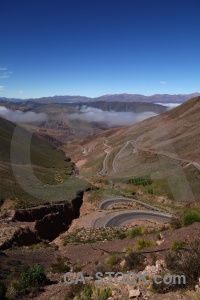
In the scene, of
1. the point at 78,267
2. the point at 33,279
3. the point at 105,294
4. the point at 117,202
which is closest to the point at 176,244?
the point at 105,294

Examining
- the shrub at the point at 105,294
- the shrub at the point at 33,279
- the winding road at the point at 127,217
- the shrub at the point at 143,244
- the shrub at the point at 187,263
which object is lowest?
the winding road at the point at 127,217

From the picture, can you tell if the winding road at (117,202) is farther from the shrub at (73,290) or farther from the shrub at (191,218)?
the shrub at (73,290)

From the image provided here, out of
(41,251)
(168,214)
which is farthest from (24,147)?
(41,251)

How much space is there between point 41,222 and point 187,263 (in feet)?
98.7

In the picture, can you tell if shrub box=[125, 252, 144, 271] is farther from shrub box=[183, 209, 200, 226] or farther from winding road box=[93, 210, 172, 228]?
winding road box=[93, 210, 172, 228]

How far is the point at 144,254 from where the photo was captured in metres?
14.9

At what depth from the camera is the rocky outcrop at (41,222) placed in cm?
2989

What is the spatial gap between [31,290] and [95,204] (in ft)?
142

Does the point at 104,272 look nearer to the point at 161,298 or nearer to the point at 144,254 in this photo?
the point at 144,254

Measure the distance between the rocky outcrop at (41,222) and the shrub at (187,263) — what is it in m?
18.4

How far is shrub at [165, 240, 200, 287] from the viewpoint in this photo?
1064cm

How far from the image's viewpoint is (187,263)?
36.0ft

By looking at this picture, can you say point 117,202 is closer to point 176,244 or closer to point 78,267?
point 78,267

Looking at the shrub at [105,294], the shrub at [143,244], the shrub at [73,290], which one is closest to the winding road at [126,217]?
the shrub at [143,244]
